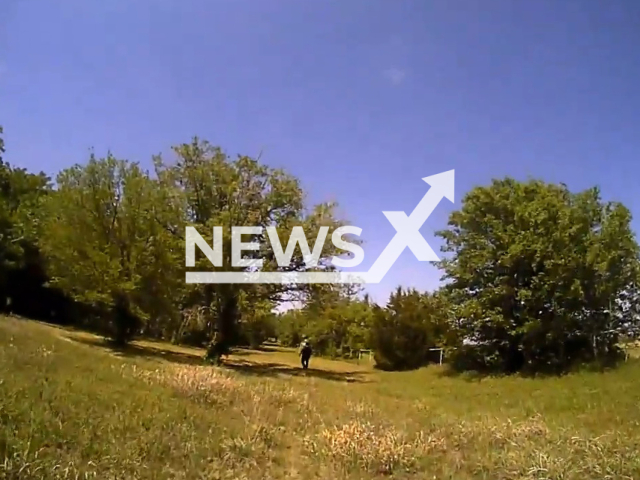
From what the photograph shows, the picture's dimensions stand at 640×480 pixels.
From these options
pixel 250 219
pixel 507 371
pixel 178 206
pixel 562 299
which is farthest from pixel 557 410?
pixel 178 206

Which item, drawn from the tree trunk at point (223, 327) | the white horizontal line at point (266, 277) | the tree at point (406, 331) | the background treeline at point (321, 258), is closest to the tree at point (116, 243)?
the background treeline at point (321, 258)

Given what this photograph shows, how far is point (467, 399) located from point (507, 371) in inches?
341

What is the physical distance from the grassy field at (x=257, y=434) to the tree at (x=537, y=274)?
9.00 meters

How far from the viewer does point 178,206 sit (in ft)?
78.5

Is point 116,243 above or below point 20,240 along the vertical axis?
below

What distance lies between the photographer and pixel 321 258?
2384 cm

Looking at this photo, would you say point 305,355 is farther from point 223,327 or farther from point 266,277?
point 266,277

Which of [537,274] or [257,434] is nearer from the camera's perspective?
[257,434]

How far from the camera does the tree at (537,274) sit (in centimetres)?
2068

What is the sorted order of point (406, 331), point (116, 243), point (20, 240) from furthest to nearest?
1. point (20, 240)
2. point (406, 331)
3. point (116, 243)

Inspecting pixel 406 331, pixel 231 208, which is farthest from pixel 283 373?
pixel 406 331

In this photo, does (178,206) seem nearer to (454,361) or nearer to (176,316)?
(176,316)

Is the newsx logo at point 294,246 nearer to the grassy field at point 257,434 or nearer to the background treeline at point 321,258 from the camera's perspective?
the background treeline at point 321,258

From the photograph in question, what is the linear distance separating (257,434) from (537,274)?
1723 centimetres
